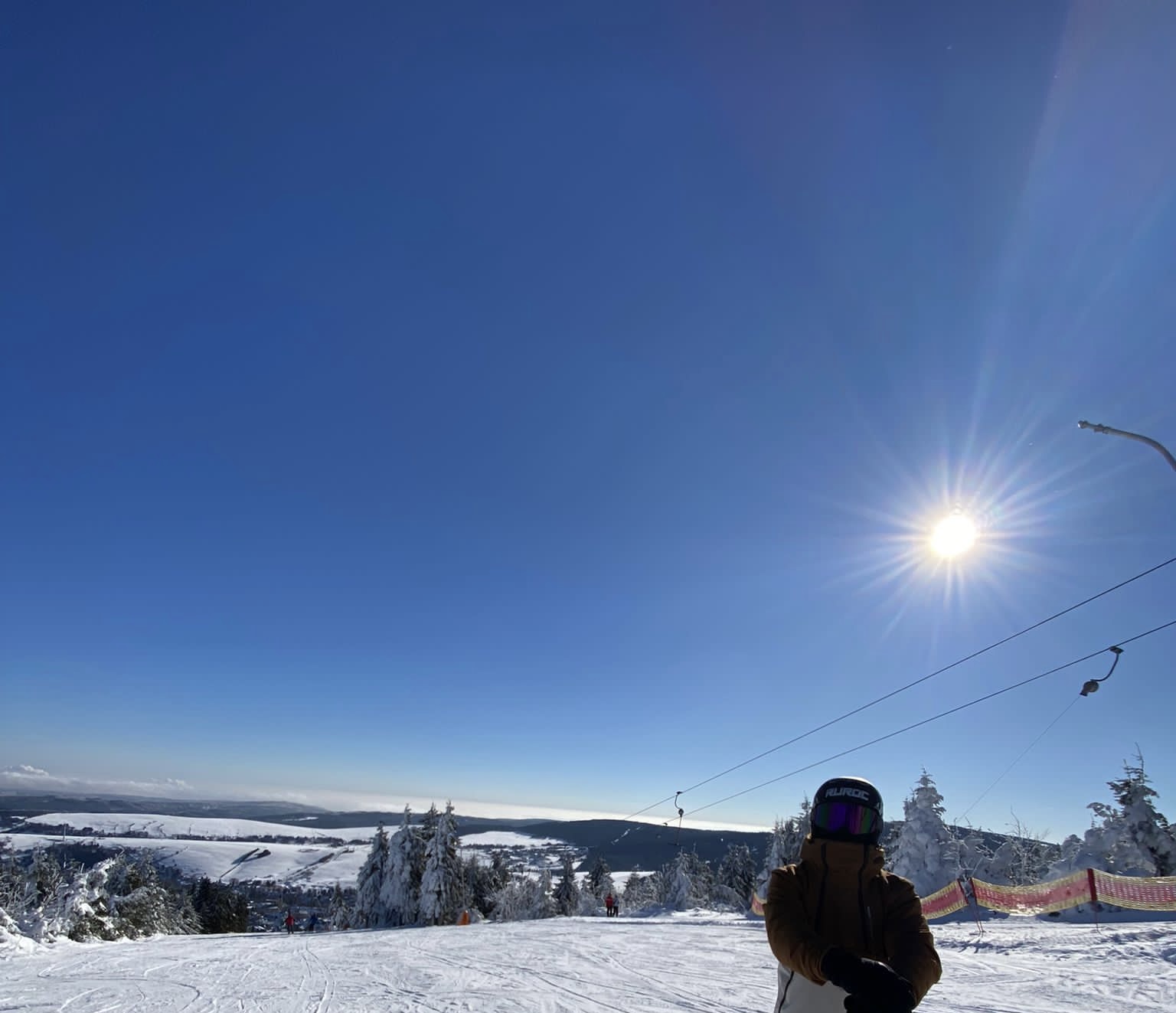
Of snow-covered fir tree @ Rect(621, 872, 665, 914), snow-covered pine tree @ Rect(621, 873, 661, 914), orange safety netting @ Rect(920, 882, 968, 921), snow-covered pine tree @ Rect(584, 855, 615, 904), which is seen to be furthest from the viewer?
snow-covered pine tree @ Rect(621, 873, 661, 914)

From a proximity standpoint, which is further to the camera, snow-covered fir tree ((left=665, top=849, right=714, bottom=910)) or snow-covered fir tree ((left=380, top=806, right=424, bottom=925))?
snow-covered fir tree ((left=665, top=849, right=714, bottom=910))

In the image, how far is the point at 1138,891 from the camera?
57.1 ft

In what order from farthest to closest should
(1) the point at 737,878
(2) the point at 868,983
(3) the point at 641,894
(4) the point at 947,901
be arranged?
(3) the point at 641,894, (1) the point at 737,878, (4) the point at 947,901, (2) the point at 868,983

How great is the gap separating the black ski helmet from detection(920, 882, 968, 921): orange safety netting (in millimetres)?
22911

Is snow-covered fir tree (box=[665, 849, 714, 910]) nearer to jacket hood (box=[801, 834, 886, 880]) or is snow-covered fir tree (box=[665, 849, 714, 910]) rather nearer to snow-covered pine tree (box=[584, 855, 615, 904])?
snow-covered pine tree (box=[584, 855, 615, 904])

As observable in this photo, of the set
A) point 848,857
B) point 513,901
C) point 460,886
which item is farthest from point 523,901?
point 848,857

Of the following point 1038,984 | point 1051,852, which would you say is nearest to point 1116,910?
point 1038,984

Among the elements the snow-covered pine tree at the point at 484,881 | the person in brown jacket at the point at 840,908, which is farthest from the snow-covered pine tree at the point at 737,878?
the person in brown jacket at the point at 840,908

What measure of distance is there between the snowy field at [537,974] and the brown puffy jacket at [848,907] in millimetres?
7069

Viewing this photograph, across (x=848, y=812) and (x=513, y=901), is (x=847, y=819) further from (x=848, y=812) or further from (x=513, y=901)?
(x=513, y=901)

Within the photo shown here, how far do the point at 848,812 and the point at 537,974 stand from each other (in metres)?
11.2

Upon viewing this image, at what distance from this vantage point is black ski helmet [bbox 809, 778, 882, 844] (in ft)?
10.6

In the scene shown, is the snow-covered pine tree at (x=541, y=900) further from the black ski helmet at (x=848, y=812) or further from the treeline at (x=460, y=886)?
the black ski helmet at (x=848, y=812)

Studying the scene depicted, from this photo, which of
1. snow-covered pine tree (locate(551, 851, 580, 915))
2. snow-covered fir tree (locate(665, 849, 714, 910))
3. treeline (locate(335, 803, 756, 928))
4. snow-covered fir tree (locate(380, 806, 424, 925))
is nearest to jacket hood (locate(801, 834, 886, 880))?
treeline (locate(335, 803, 756, 928))
